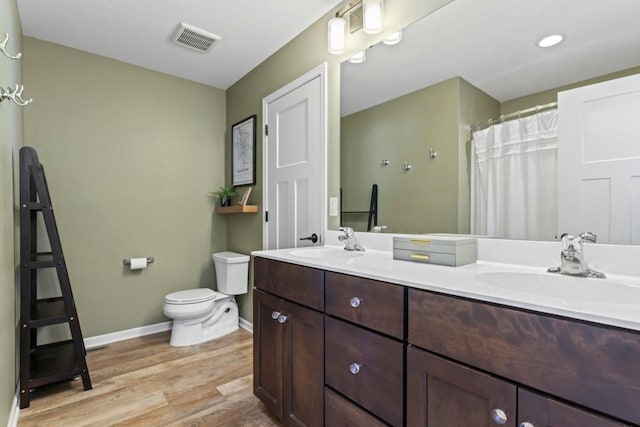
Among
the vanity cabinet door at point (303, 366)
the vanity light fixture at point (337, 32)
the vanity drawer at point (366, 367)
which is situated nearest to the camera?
the vanity drawer at point (366, 367)

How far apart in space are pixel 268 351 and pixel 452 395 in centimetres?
99

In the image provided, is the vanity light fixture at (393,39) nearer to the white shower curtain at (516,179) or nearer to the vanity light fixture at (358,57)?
Answer: the vanity light fixture at (358,57)

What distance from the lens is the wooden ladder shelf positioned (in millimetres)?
1768

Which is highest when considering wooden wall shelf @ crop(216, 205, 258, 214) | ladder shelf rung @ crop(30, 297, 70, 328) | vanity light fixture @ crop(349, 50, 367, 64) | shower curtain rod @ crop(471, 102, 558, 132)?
vanity light fixture @ crop(349, 50, 367, 64)

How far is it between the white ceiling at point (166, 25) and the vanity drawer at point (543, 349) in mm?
1999

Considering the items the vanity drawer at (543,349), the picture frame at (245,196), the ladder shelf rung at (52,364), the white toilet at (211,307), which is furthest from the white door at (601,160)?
the ladder shelf rung at (52,364)

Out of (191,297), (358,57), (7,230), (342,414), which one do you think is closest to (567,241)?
(342,414)

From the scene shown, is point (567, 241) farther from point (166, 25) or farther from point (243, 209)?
point (166, 25)

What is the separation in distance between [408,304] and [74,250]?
8.90ft

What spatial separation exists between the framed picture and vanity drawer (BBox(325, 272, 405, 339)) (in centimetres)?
185

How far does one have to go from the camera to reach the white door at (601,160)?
40.9 inches

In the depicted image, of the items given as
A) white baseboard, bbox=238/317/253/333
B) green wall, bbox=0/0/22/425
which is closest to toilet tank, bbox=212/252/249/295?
white baseboard, bbox=238/317/253/333

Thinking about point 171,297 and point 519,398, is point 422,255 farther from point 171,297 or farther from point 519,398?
point 171,297

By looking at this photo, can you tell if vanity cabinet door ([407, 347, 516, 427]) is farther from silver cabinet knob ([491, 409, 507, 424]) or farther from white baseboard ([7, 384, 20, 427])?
white baseboard ([7, 384, 20, 427])
